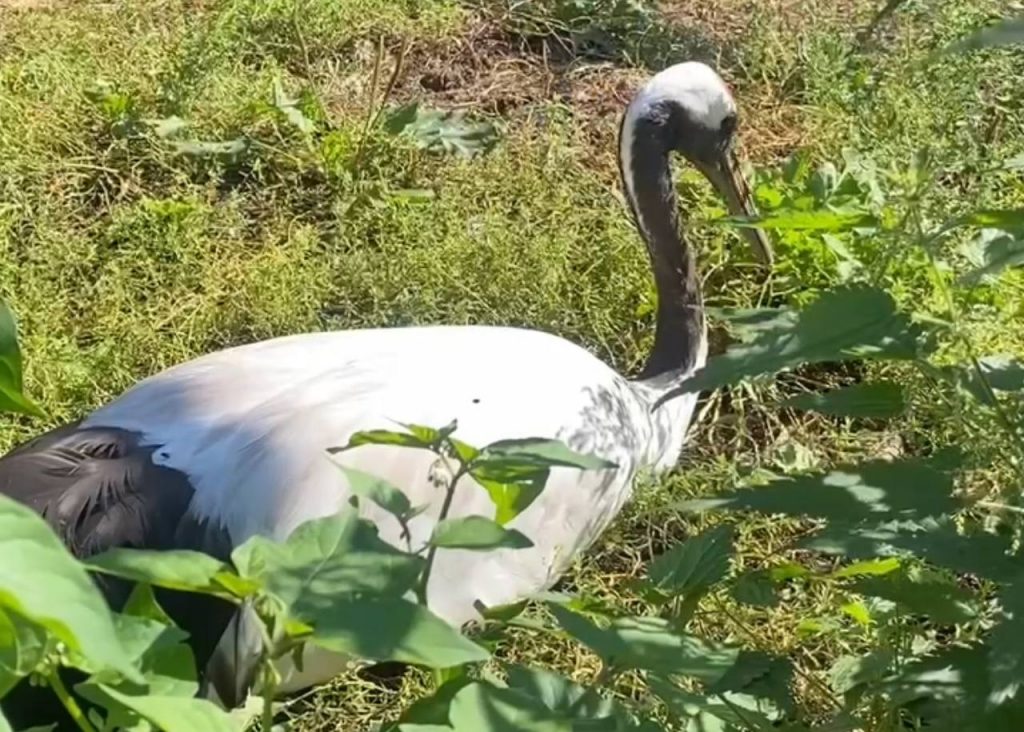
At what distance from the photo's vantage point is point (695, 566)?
1521 mm

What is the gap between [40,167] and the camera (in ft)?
13.2

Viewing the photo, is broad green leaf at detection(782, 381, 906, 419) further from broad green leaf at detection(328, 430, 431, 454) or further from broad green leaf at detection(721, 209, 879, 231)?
broad green leaf at detection(328, 430, 431, 454)

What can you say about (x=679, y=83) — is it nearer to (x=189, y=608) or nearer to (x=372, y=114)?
(x=372, y=114)

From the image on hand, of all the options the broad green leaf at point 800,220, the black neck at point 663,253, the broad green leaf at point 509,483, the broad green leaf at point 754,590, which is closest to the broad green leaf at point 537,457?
the broad green leaf at point 509,483

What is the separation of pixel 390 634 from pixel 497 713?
145 mm

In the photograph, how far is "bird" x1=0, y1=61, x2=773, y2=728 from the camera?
230 cm

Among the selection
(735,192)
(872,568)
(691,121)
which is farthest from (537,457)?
(735,192)

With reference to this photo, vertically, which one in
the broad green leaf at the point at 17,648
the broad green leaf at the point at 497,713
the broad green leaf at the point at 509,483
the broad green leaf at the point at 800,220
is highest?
the broad green leaf at the point at 17,648

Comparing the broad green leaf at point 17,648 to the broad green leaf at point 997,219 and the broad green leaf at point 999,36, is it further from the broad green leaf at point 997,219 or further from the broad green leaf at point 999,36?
the broad green leaf at point 997,219

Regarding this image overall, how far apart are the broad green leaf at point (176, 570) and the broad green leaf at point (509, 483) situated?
25cm

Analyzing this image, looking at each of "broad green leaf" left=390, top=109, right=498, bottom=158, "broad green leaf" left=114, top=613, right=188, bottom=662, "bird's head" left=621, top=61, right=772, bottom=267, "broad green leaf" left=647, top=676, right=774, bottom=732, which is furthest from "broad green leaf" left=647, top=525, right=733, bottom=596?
"broad green leaf" left=390, top=109, right=498, bottom=158

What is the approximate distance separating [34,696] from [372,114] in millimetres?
2357

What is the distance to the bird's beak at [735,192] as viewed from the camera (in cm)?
337

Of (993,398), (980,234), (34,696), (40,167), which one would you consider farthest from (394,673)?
(40,167)
